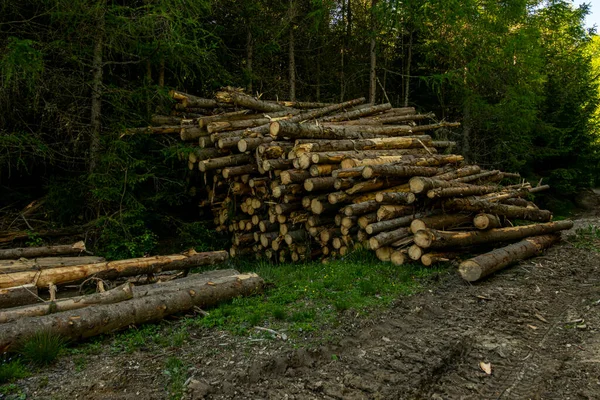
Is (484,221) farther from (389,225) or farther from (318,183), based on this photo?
(318,183)

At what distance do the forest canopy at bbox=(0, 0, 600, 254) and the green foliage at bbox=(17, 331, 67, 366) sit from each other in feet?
15.5

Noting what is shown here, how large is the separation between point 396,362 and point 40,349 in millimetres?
3417

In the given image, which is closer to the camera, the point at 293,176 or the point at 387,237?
the point at 387,237

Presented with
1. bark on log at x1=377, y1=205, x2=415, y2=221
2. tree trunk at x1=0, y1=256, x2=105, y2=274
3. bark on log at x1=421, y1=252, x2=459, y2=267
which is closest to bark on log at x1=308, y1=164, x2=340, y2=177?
bark on log at x1=377, y1=205, x2=415, y2=221

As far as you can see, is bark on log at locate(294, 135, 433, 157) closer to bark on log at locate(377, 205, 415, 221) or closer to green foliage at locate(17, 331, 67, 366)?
bark on log at locate(377, 205, 415, 221)

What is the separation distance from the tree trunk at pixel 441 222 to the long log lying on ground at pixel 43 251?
20.6ft

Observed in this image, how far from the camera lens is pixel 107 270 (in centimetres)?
628

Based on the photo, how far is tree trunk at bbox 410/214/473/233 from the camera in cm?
741

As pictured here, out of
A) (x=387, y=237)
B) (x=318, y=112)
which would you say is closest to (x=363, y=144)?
(x=318, y=112)

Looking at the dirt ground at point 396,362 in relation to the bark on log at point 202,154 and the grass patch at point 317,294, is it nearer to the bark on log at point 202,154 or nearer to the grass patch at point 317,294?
the grass patch at point 317,294

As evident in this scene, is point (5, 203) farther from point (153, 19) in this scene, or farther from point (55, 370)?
point (55, 370)

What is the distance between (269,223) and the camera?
9.88 metres

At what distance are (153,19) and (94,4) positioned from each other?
1.11m

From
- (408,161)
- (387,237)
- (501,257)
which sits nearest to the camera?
(501,257)
